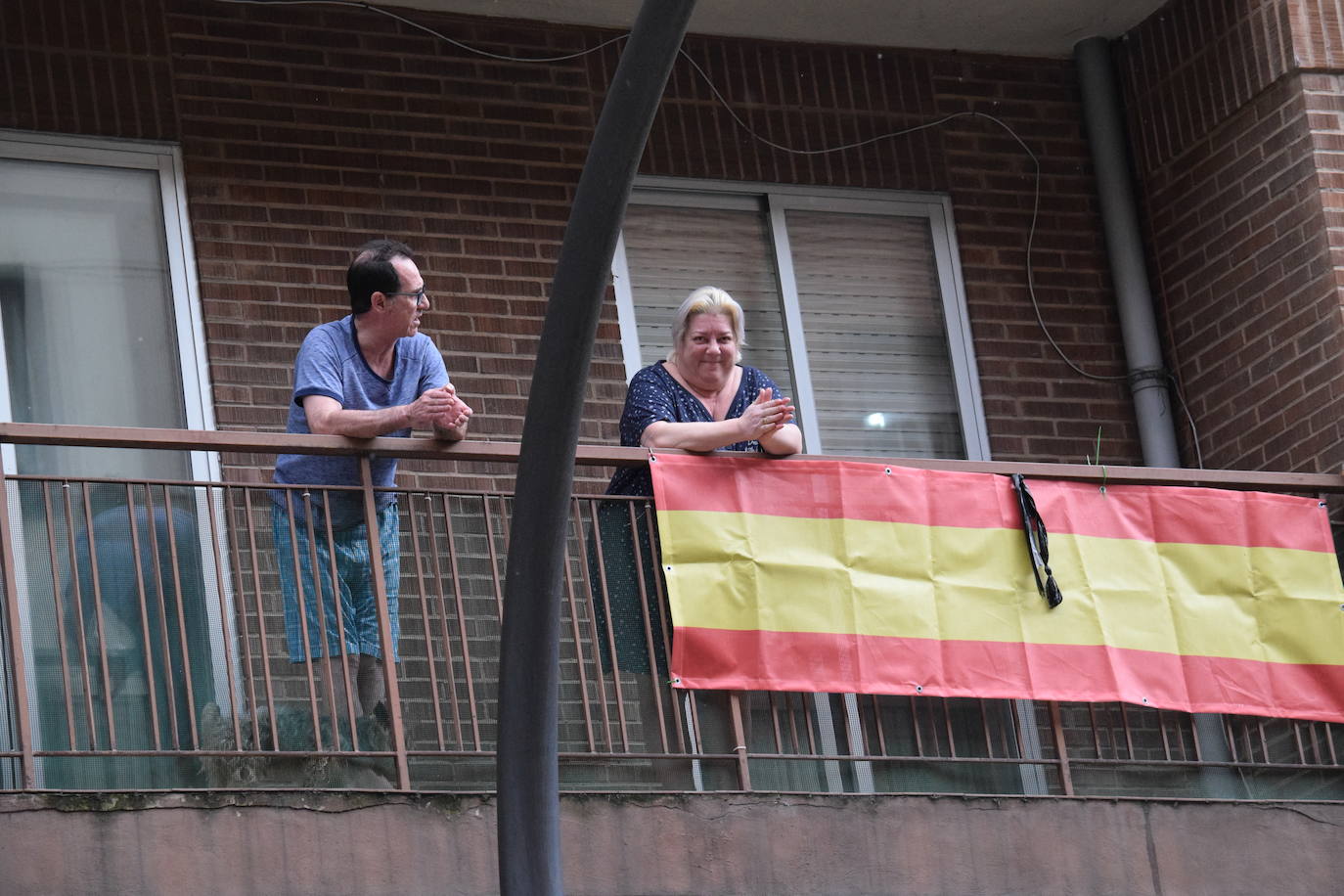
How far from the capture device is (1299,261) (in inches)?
397

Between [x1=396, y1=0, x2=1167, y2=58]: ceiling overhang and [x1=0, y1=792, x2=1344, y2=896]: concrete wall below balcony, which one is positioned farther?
[x1=396, y1=0, x2=1167, y2=58]: ceiling overhang

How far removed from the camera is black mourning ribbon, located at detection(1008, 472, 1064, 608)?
838 cm

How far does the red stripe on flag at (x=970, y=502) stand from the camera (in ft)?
26.5

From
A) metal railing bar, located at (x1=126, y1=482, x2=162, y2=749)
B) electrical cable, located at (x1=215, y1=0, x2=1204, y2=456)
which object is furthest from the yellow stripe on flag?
electrical cable, located at (x1=215, y1=0, x2=1204, y2=456)

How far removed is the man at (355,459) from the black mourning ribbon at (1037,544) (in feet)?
7.07

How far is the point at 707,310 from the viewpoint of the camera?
823cm

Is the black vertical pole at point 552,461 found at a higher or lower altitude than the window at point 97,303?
lower

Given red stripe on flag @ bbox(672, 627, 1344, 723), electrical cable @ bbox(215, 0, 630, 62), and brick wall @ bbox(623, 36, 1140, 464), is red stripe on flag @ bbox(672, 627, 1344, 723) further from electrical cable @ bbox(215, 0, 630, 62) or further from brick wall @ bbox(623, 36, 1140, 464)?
electrical cable @ bbox(215, 0, 630, 62)

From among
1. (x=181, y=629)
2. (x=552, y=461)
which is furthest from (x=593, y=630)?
(x=552, y=461)

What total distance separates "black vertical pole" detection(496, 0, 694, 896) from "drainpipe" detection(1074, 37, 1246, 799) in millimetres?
5774

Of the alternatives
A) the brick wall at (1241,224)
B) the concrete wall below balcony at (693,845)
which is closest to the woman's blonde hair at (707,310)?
the concrete wall below balcony at (693,845)

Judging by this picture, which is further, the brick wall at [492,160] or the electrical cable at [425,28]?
the electrical cable at [425,28]

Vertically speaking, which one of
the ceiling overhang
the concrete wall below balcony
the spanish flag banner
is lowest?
the concrete wall below balcony

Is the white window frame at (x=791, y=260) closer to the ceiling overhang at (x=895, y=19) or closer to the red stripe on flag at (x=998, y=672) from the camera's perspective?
the ceiling overhang at (x=895, y=19)
